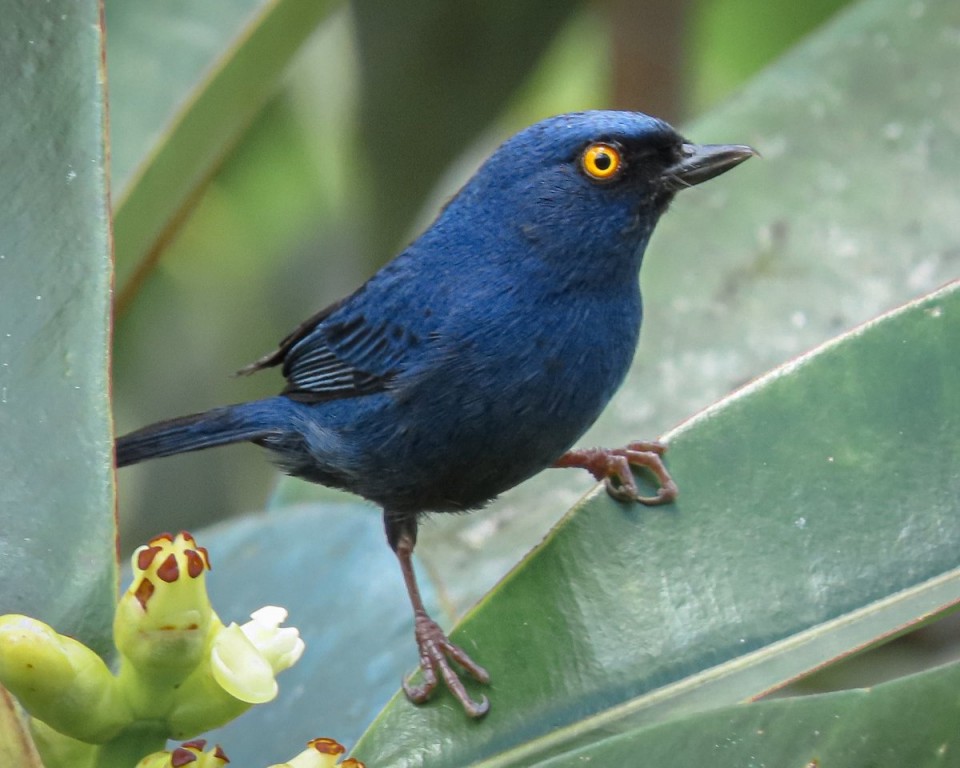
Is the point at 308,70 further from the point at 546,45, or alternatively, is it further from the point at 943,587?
the point at 943,587

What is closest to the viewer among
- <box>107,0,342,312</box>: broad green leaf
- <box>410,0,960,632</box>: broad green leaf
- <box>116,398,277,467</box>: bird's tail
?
<box>107,0,342,312</box>: broad green leaf

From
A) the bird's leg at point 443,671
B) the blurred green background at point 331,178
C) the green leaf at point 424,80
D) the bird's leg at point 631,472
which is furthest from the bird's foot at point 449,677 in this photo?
the green leaf at point 424,80

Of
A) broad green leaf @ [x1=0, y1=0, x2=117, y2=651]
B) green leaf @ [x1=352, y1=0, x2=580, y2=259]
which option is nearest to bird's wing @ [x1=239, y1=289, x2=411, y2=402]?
green leaf @ [x1=352, y1=0, x2=580, y2=259]

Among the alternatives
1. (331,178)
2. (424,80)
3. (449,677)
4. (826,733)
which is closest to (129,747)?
(449,677)

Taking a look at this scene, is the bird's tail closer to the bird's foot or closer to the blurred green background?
the blurred green background

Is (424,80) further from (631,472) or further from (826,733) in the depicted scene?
(826,733)
